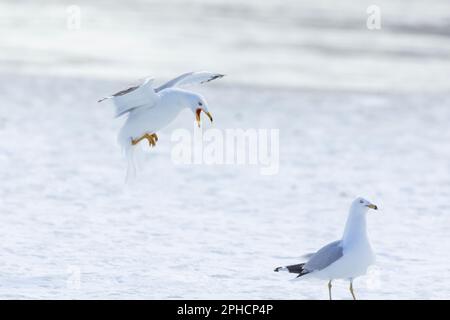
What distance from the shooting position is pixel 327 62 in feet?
66.5

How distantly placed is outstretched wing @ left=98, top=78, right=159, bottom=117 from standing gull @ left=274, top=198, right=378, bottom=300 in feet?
5.62

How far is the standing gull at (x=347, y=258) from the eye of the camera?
7840 millimetres

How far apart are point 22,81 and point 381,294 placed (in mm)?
10013

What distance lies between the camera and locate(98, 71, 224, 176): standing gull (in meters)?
8.72

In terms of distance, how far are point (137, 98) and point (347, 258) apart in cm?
204

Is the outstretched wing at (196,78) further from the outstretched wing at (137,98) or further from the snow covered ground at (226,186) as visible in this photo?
the snow covered ground at (226,186)

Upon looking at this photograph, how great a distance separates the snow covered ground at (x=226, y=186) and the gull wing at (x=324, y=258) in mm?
288

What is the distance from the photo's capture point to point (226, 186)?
11.8 metres

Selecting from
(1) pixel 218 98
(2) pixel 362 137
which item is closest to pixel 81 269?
(2) pixel 362 137

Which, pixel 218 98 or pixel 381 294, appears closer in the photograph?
pixel 381 294

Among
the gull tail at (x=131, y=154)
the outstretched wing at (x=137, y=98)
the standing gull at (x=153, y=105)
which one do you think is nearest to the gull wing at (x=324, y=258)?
the standing gull at (x=153, y=105)

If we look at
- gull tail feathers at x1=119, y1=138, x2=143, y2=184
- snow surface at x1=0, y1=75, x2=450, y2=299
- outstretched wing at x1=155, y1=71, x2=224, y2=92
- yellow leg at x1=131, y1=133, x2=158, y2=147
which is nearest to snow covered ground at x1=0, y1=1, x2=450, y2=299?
snow surface at x1=0, y1=75, x2=450, y2=299
